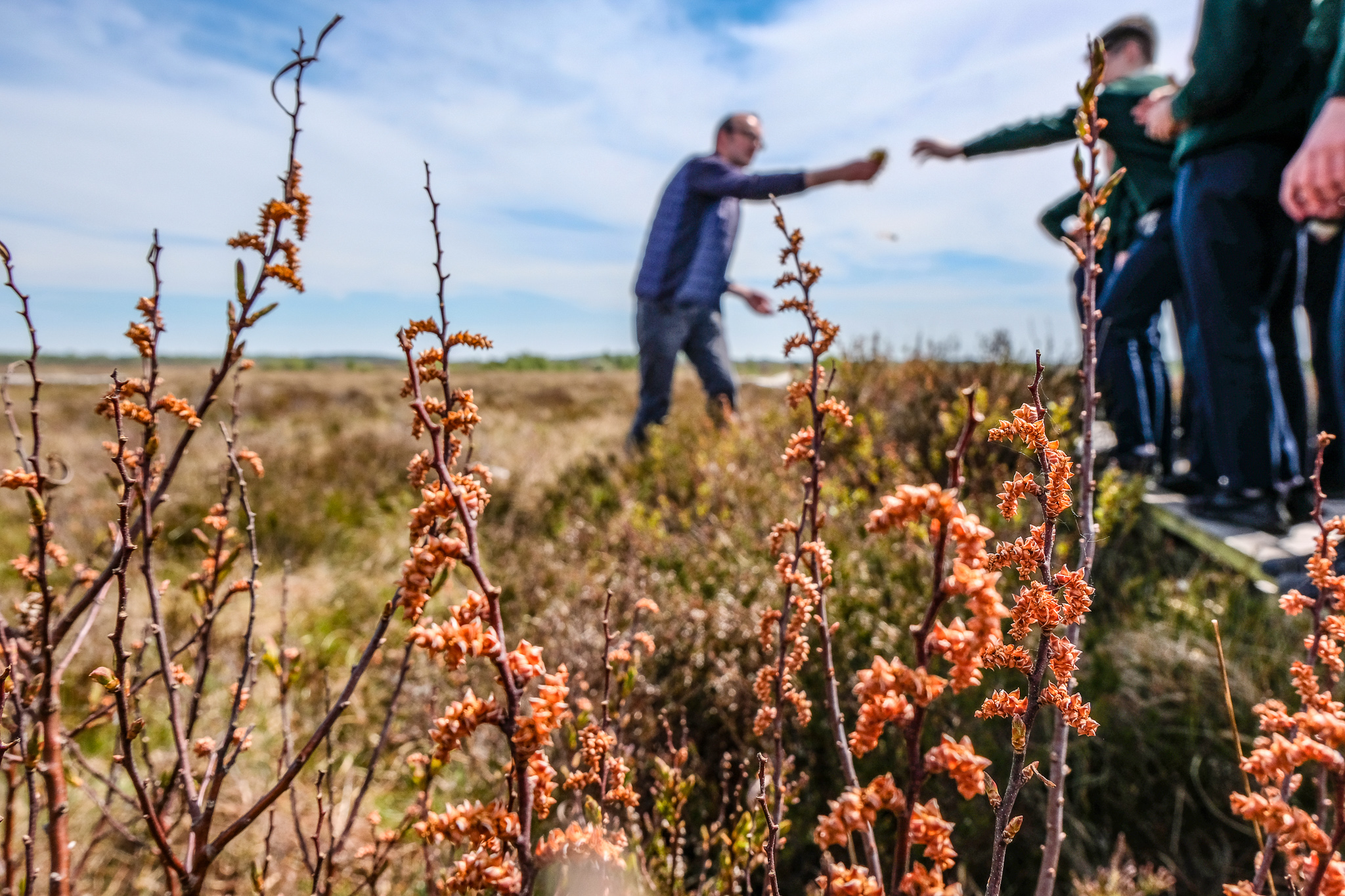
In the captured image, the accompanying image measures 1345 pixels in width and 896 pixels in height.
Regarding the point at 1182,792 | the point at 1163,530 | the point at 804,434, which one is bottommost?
the point at 1182,792

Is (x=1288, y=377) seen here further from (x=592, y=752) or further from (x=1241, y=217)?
(x=592, y=752)

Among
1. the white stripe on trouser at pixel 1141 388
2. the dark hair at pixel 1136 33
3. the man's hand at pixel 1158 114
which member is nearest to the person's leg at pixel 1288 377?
the man's hand at pixel 1158 114

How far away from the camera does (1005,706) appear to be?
84 cm

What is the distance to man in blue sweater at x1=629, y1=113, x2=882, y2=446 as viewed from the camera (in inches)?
198

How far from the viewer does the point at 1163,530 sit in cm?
319

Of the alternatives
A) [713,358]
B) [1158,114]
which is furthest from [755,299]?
[1158,114]

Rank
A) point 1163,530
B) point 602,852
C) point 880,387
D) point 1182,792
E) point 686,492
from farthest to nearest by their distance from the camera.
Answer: point 880,387, point 686,492, point 1163,530, point 1182,792, point 602,852

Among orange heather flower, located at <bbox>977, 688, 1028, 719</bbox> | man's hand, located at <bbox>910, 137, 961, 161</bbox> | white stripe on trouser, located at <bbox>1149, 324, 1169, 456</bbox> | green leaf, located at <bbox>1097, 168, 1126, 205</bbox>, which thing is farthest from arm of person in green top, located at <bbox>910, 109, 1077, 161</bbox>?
orange heather flower, located at <bbox>977, 688, 1028, 719</bbox>

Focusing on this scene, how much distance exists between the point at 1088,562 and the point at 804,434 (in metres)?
0.44

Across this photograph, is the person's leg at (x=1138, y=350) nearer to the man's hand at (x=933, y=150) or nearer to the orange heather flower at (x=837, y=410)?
the man's hand at (x=933, y=150)

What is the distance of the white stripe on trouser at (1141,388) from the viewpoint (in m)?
3.80

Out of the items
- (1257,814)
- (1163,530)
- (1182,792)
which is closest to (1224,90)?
(1163,530)

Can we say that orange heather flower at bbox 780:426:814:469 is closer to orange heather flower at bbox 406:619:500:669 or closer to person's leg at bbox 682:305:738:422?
orange heather flower at bbox 406:619:500:669

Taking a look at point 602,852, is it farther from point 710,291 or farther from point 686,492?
point 710,291
